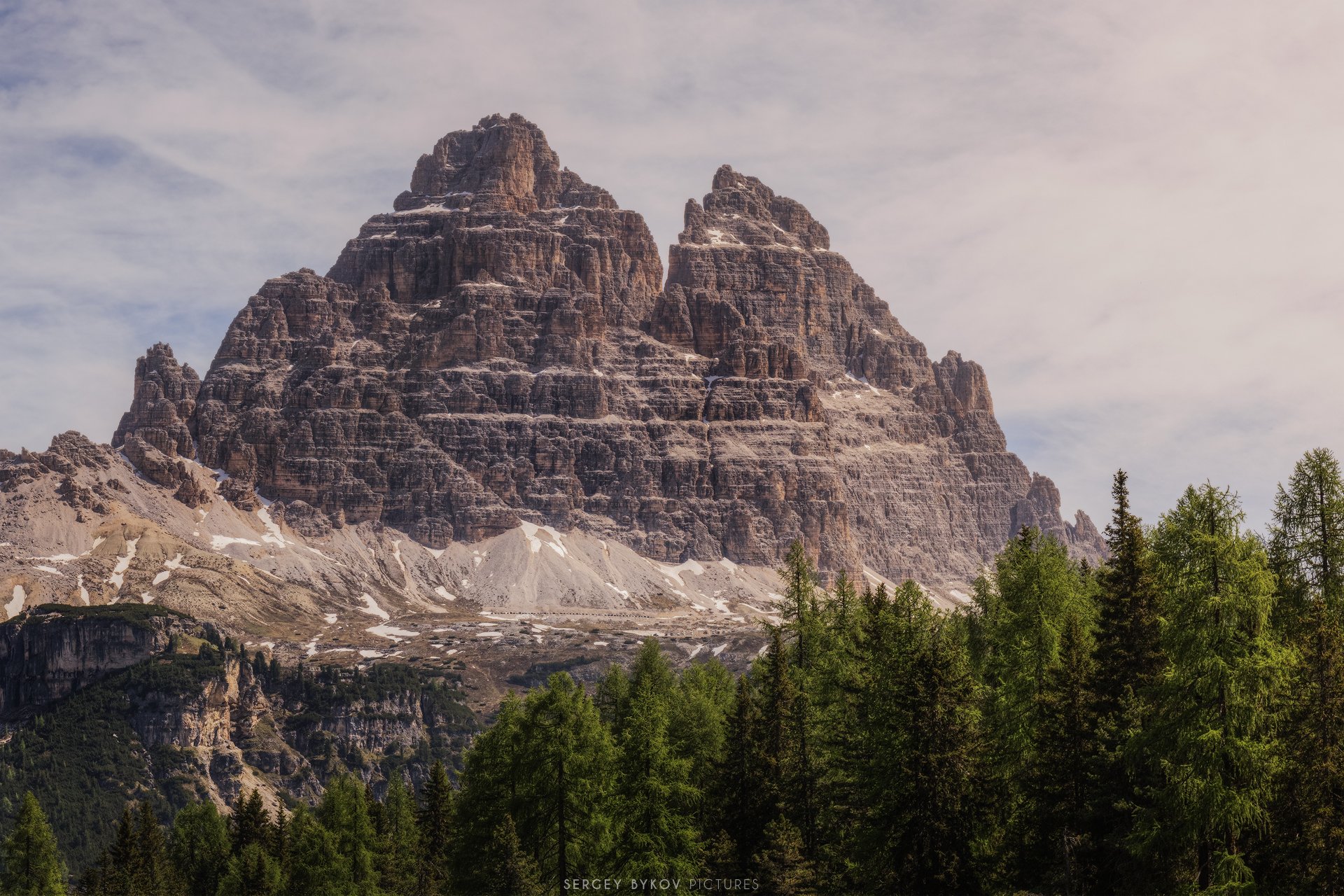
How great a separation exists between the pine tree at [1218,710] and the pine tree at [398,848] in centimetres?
5685

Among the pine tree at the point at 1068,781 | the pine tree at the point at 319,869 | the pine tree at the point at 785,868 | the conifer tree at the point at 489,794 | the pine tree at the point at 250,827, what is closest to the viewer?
the pine tree at the point at 1068,781

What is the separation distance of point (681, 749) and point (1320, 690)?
39.8 m

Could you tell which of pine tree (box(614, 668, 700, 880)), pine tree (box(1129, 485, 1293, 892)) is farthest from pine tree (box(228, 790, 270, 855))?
pine tree (box(1129, 485, 1293, 892))

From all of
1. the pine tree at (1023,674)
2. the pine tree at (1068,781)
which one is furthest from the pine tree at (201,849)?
the pine tree at (1068,781)

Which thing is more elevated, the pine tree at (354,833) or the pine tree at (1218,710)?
the pine tree at (1218,710)

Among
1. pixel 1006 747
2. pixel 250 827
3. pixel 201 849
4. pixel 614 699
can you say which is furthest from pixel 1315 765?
pixel 201 849

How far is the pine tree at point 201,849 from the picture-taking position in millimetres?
117688

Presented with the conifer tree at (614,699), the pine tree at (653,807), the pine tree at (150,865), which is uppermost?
the conifer tree at (614,699)

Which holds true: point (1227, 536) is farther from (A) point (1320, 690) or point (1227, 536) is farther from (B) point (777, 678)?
(B) point (777, 678)

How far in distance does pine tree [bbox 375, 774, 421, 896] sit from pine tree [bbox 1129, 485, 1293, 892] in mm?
56847

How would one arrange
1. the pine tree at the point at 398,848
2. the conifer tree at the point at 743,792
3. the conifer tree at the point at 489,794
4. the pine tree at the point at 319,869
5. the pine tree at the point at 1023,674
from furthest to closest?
1. the pine tree at the point at 398,848
2. the pine tree at the point at 319,869
3. the conifer tree at the point at 489,794
4. the conifer tree at the point at 743,792
5. the pine tree at the point at 1023,674

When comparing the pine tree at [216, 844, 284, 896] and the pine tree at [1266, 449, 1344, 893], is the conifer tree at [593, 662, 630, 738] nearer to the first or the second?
the pine tree at [216, 844, 284, 896]

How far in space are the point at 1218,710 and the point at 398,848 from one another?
222 ft

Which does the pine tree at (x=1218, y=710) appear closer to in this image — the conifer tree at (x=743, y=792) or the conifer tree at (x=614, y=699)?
the conifer tree at (x=743, y=792)
